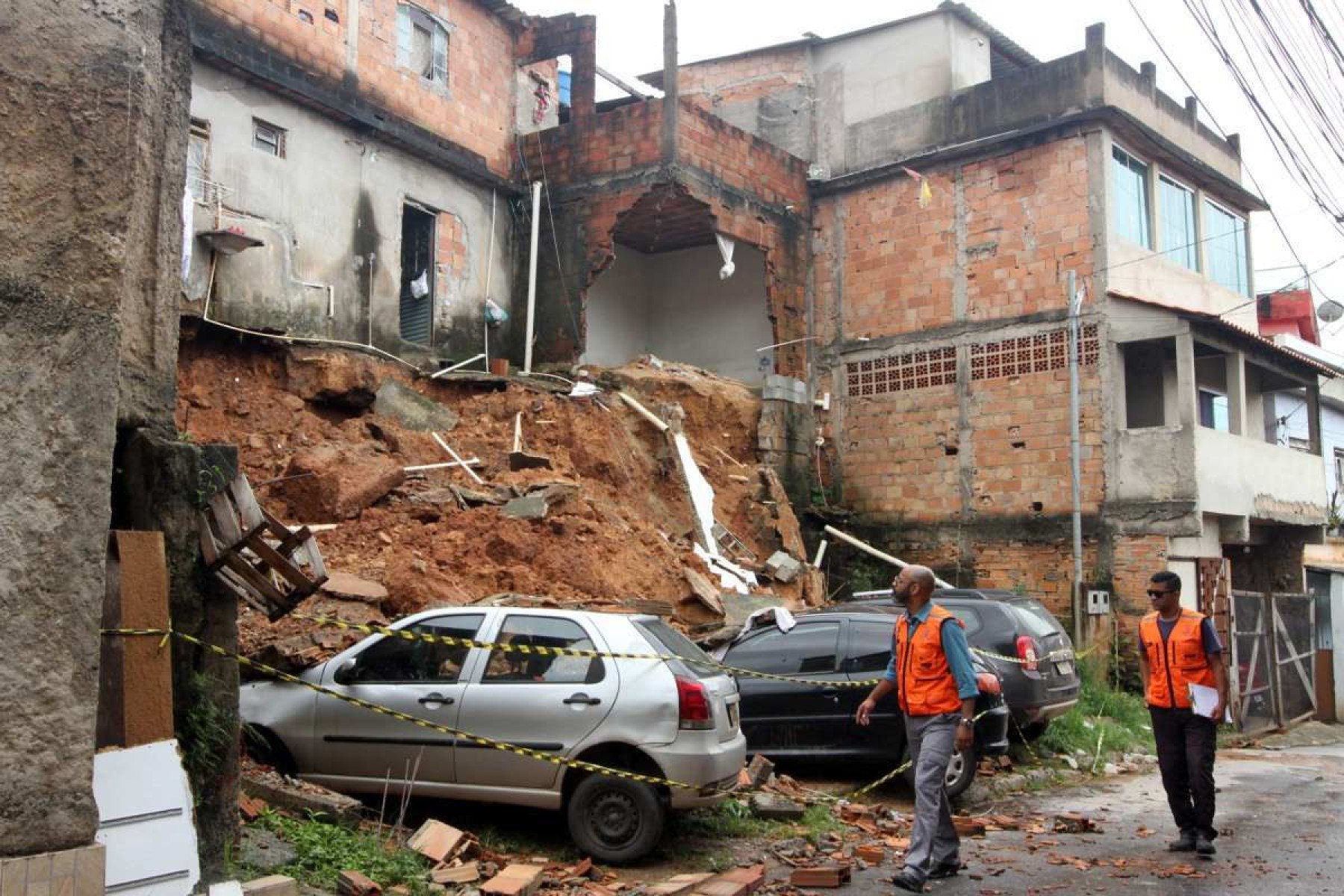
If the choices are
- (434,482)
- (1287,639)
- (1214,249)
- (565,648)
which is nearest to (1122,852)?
(565,648)

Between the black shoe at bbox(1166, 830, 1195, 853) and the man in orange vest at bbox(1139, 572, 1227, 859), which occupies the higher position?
the man in orange vest at bbox(1139, 572, 1227, 859)

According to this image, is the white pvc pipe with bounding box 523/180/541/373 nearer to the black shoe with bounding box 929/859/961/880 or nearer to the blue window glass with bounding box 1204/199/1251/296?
the blue window glass with bounding box 1204/199/1251/296

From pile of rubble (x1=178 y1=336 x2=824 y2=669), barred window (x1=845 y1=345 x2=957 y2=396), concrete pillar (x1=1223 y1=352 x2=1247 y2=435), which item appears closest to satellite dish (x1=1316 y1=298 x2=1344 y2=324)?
concrete pillar (x1=1223 y1=352 x2=1247 y2=435)

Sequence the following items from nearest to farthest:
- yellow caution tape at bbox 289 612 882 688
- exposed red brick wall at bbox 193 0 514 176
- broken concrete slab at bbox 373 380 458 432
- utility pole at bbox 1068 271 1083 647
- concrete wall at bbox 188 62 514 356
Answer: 1. yellow caution tape at bbox 289 612 882 688
2. concrete wall at bbox 188 62 514 356
3. broken concrete slab at bbox 373 380 458 432
4. exposed red brick wall at bbox 193 0 514 176
5. utility pole at bbox 1068 271 1083 647

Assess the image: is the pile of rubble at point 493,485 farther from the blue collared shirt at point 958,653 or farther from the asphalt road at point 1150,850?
the asphalt road at point 1150,850

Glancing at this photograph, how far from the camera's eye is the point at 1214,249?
2162 centimetres

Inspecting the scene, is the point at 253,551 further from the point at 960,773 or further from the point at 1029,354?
the point at 1029,354

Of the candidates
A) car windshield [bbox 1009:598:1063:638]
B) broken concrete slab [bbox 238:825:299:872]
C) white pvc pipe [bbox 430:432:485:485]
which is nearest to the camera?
broken concrete slab [bbox 238:825:299:872]

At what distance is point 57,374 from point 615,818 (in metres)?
4.72

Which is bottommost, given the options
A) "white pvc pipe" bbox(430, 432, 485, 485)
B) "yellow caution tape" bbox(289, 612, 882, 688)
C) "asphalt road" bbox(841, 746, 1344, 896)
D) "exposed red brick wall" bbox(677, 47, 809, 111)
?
"asphalt road" bbox(841, 746, 1344, 896)

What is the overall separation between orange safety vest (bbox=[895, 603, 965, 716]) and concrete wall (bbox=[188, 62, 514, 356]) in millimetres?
11116

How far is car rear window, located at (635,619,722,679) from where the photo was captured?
764cm

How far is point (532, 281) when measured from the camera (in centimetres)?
2014

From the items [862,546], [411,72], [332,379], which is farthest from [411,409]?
[862,546]
